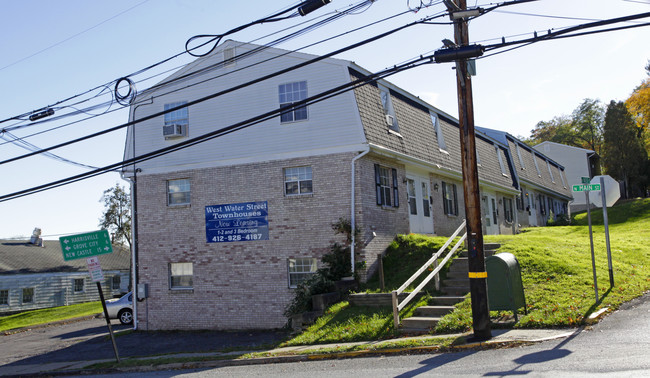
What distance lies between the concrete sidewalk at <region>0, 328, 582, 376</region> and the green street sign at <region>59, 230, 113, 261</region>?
2.75 metres

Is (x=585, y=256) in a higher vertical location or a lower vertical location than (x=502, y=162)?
lower

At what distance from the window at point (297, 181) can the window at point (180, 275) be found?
4.50 meters

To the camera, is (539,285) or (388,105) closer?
(539,285)

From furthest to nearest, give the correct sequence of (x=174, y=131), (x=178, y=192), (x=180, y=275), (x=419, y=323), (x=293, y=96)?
1. (x=178, y=192)
2. (x=174, y=131)
3. (x=180, y=275)
4. (x=293, y=96)
5. (x=419, y=323)

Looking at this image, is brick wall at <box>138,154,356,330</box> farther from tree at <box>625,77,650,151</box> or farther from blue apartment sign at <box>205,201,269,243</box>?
tree at <box>625,77,650,151</box>

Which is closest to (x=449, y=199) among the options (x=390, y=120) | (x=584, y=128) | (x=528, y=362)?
(x=390, y=120)

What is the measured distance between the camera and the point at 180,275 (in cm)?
1978

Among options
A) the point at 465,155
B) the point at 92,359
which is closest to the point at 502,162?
the point at 465,155

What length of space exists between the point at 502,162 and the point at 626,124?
2363 cm

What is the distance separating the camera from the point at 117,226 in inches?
1982

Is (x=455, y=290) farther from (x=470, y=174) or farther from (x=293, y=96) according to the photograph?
(x=293, y=96)

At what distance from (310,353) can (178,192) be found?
10035 mm

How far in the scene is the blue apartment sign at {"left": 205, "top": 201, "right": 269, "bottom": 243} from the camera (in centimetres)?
1853

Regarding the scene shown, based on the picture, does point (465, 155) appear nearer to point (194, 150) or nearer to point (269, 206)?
point (269, 206)
